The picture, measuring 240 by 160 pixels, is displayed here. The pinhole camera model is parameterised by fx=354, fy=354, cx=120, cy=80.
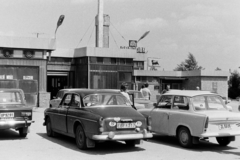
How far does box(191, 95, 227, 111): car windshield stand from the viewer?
9655mm

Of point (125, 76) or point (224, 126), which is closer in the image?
point (224, 126)

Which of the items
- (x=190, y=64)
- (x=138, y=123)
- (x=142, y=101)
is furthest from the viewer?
(x=190, y=64)

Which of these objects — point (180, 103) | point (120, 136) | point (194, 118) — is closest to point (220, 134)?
point (194, 118)

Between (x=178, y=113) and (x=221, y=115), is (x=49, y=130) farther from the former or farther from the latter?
(x=221, y=115)

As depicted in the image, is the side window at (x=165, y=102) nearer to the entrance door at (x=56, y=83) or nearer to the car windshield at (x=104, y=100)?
the car windshield at (x=104, y=100)

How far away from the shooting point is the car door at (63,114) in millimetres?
9867

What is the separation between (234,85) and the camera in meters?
56.1

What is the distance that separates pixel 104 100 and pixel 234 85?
50.4 meters

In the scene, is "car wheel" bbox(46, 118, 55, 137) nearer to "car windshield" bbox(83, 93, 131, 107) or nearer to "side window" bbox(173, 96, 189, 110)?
"car windshield" bbox(83, 93, 131, 107)

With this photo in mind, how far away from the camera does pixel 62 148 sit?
9.06 m

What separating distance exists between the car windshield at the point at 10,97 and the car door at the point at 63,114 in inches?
74.7

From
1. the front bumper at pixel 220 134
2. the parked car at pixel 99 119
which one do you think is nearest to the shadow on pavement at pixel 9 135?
the parked car at pixel 99 119

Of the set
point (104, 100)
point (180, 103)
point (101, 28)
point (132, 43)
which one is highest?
point (101, 28)

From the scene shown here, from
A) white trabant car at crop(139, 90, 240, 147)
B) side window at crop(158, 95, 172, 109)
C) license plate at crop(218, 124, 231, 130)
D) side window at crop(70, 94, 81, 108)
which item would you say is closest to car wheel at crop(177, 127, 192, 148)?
white trabant car at crop(139, 90, 240, 147)
